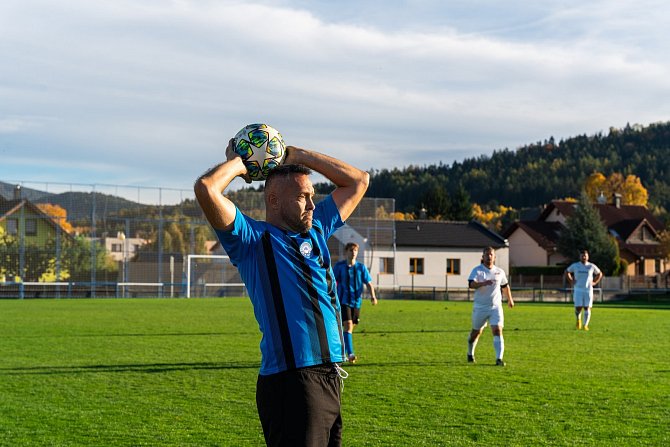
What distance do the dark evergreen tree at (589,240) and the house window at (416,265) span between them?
44.1 feet

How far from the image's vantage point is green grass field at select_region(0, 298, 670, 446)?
8.17 metres

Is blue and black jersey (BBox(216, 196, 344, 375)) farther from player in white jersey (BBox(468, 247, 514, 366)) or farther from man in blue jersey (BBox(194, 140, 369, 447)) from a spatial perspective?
player in white jersey (BBox(468, 247, 514, 366))

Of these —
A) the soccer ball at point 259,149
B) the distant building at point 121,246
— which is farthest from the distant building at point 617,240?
the soccer ball at point 259,149

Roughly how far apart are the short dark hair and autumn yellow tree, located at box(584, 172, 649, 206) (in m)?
106

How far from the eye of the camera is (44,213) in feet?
156

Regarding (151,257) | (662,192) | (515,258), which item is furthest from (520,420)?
(662,192)

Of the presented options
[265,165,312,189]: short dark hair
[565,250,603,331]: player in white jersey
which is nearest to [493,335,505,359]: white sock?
[565,250,603,331]: player in white jersey

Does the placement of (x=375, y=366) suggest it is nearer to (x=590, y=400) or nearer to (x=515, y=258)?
(x=590, y=400)

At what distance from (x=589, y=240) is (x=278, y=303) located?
66771mm

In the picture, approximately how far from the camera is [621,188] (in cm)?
10731

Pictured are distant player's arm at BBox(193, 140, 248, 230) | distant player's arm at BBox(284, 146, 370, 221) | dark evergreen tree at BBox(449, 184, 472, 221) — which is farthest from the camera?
dark evergreen tree at BBox(449, 184, 472, 221)

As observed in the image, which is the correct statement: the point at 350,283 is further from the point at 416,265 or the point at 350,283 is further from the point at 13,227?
the point at 416,265

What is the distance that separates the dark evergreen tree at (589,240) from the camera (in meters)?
66.2

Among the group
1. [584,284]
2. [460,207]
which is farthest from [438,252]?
[584,284]
